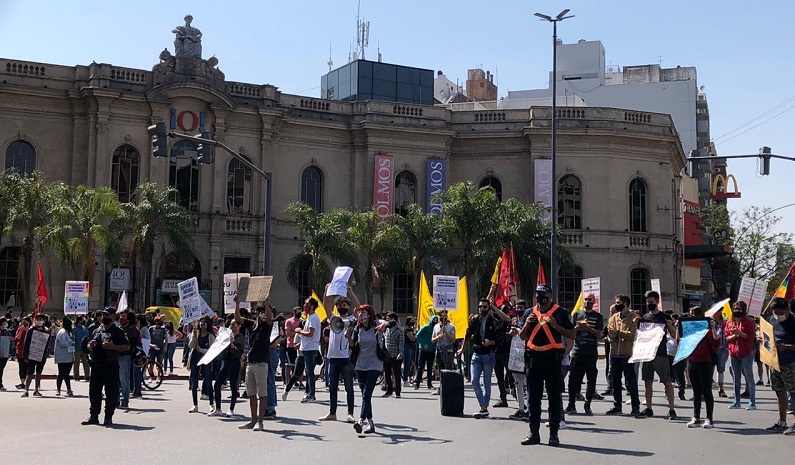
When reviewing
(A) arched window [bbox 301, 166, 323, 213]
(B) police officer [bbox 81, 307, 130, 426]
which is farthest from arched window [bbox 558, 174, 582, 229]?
(B) police officer [bbox 81, 307, 130, 426]

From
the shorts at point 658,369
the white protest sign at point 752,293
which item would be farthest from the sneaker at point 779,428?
the white protest sign at point 752,293

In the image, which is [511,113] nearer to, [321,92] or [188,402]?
[321,92]

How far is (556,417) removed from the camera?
12.1 metres

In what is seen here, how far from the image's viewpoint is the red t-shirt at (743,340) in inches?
651

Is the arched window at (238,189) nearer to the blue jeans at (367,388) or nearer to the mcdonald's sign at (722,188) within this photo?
the blue jeans at (367,388)

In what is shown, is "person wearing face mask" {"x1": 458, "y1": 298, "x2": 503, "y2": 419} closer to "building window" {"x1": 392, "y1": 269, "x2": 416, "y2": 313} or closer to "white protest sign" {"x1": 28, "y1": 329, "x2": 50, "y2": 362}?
"white protest sign" {"x1": 28, "y1": 329, "x2": 50, "y2": 362}

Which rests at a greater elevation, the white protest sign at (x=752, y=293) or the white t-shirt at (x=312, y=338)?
the white protest sign at (x=752, y=293)

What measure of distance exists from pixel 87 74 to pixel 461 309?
83.6 feet

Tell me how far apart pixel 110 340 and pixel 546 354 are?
648 cm

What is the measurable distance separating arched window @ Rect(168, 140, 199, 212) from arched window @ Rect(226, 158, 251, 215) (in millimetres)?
1476

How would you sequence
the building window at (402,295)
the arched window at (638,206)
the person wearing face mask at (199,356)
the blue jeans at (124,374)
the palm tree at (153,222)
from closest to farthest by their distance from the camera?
the blue jeans at (124,374)
the person wearing face mask at (199,356)
the palm tree at (153,222)
the building window at (402,295)
the arched window at (638,206)

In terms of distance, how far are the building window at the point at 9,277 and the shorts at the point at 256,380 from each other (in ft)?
95.1

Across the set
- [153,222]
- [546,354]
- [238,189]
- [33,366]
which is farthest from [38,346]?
[238,189]

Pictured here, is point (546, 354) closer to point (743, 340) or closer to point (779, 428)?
point (779, 428)
